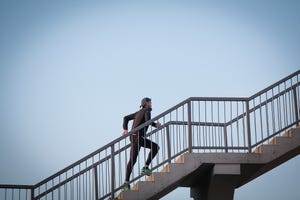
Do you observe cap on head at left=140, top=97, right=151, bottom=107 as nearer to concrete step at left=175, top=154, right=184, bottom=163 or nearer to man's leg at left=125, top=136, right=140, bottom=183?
man's leg at left=125, top=136, right=140, bottom=183

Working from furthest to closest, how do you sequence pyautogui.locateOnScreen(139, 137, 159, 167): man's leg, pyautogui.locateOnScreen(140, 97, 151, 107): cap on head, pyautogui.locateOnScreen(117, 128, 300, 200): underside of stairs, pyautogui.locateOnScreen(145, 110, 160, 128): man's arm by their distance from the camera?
1. pyautogui.locateOnScreen(140, 97, 151, 107): cap on head
2. pyautogui.locateOnScreen(145, 110, 160, 128): man's arm
3. pyautogui.locateOnScreen(139, 137, 159, 167): man's leg
4. pyautogui.locateOnScreen(117, 128, 300, 200): underside of stairs

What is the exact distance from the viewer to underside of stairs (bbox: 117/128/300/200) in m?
11.9

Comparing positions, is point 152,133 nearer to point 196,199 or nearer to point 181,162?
point 181,162

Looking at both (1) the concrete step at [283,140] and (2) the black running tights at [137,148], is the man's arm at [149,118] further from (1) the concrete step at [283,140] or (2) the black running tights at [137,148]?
(1) the concrete step at [283,140]

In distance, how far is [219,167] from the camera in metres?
12.1

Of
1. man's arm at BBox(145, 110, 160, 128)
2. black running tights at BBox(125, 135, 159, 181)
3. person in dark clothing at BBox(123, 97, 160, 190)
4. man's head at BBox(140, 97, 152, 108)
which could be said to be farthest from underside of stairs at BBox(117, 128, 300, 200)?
man's head at BBox(140, 97, 152, 108)

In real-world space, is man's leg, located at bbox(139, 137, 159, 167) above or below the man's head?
below

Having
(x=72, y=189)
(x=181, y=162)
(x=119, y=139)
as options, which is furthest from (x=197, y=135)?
(x=72, y=189)

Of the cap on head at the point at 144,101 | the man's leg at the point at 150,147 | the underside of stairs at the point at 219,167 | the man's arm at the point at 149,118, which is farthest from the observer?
the cap on head at the point at 144,101

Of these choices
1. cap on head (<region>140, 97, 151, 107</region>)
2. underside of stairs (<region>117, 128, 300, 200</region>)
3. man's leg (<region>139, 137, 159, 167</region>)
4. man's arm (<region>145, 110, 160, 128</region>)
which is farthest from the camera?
cap on head (<region>140, 97, 151, 107</region>)

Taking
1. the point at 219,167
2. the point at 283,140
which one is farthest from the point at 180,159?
the point at 283,140

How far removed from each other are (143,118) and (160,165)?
3.43 feet

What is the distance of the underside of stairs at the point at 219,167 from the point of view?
38.9 ft

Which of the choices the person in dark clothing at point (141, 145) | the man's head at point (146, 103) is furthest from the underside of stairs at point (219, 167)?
the man's head at point (146, 103)
